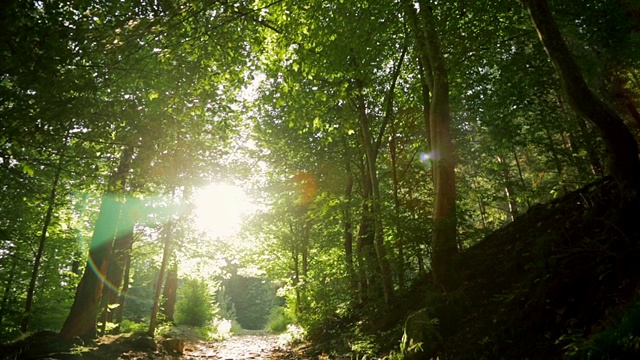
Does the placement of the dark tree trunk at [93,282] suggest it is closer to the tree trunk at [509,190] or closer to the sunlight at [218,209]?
the sunlight at [218,209]

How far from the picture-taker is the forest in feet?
14.0

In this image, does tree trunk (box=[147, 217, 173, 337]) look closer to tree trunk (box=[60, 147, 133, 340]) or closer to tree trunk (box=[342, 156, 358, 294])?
tree trunk (box=[60, 147, 133, 340])

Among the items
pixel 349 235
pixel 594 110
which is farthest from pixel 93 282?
pixel 594 110

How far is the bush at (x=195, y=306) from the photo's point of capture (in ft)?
67.2

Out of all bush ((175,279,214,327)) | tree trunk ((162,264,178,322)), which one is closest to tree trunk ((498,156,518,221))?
tree trunk ((162,264,178,322))

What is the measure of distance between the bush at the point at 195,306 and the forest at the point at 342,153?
436 cm

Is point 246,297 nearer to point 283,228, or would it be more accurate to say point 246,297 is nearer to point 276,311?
point 276,311

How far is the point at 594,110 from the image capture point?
14.3 feet

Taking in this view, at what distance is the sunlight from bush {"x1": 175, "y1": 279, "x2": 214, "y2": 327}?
4.97 m

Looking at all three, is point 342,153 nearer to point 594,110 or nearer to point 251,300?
point 594,110

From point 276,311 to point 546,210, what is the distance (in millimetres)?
28525

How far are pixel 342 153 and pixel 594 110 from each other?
11.3 meters

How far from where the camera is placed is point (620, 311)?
10.4 feet

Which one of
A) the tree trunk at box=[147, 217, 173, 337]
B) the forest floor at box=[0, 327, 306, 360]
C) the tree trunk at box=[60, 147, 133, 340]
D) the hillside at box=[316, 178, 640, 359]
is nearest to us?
the hillside at box=[316, 178, 640, 359]
